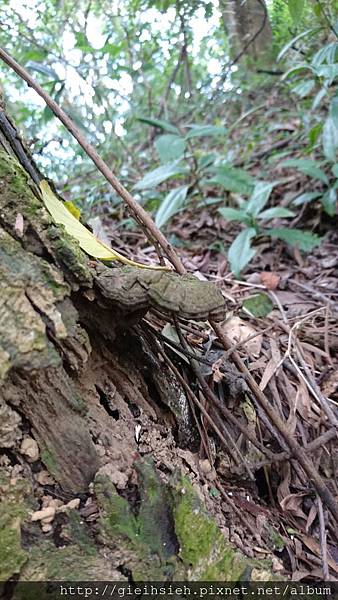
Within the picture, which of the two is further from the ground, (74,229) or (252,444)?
(74,229)

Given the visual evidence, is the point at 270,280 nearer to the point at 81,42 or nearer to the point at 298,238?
the point at 298,238

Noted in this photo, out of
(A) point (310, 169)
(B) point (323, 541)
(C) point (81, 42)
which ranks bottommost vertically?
(B) point (323, 541)

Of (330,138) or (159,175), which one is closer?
(330,138)

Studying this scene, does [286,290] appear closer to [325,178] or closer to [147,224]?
[325,178]

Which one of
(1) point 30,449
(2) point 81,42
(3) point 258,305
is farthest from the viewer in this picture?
(2) point 81,42

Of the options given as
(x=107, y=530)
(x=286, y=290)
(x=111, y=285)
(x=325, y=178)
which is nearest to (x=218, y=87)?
(x=325, y=178)

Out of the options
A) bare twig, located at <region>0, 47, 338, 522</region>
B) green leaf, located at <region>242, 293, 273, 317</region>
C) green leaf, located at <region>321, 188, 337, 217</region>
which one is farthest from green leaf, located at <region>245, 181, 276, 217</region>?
bare twig, located at <region>0, 47, 338, 522</region>

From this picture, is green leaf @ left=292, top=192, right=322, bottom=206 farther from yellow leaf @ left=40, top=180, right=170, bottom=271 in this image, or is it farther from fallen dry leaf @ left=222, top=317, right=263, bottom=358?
yellow leaf @ left=40, top=180, right=170, bottom=271

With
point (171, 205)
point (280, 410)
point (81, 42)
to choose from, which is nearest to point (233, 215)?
point (171, 205)

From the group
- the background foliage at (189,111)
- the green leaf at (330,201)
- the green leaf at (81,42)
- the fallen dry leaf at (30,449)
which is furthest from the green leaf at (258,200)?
the fallen dry leaf at (30,449)
